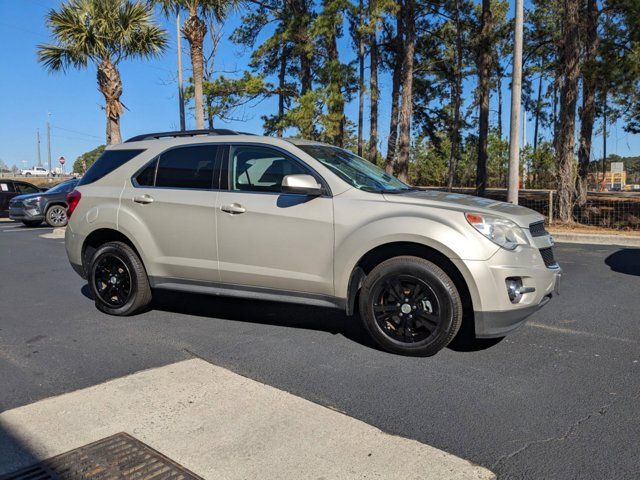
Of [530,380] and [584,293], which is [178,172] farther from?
[584,293]

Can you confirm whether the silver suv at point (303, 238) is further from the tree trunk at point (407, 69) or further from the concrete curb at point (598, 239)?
the tree trunk at point (407, 69)

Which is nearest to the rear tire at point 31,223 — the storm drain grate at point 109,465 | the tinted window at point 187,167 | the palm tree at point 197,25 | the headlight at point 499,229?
the palm tree at point 197,25

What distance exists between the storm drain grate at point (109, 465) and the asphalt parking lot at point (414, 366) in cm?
95

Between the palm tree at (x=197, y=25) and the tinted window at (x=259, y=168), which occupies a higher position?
the palm tree at (x=197, y=25)

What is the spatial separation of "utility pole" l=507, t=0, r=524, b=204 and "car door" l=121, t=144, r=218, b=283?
905 centimetres

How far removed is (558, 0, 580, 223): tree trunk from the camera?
46.8ft

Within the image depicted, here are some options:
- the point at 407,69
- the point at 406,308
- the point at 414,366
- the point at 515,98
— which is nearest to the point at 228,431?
the point at 414,366

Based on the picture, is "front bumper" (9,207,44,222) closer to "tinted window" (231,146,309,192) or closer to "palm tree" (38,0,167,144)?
"palm tree" (38,0,167,144)

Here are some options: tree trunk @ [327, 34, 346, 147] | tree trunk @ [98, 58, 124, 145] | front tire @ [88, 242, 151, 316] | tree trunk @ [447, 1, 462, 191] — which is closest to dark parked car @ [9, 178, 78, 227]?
tree trunk @ [98, 58, 124, 145]

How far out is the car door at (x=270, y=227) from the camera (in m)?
4.49

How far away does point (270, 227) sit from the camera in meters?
4.65

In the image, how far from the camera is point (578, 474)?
2.57 m

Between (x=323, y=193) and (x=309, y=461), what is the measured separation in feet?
7.70

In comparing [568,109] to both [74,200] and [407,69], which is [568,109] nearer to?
[407,69]
